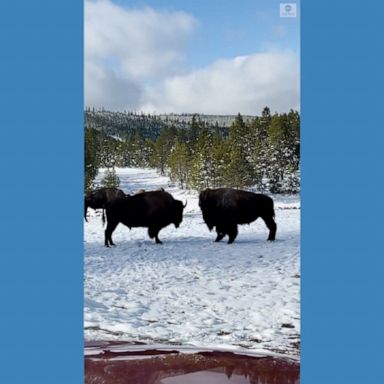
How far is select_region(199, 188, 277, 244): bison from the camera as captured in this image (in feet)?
12.6

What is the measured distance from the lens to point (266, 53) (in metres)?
3.73

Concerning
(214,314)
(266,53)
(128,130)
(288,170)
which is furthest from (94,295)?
(266,53)

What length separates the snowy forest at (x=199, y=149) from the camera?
3766mm

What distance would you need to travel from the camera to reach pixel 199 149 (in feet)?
12.8

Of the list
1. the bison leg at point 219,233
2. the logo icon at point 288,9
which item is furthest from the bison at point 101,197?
the logo icon at point 288,9

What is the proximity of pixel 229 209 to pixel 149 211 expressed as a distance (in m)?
0.49

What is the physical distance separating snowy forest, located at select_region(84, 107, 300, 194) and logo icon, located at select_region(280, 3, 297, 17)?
1.77ft

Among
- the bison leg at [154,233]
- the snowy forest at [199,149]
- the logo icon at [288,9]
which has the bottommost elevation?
the bison leg at [154,233]

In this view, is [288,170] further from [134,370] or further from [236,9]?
[134,370]

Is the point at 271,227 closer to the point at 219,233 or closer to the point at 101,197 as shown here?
the point at 219,233

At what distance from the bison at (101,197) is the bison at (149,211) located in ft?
0.12

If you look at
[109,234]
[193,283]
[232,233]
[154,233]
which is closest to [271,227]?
[232,233]

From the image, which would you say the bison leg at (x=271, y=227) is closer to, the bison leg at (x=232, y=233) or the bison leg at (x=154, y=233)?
the bison leg at (x=232, y=233)

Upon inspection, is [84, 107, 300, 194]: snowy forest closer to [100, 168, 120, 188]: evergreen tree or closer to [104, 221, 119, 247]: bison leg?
[100, 168, 120, 188]: evergreen tree
